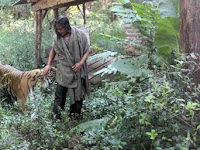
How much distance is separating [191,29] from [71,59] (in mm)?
1936

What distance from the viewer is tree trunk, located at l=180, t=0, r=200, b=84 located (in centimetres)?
296

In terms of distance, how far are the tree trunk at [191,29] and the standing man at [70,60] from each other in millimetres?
1733

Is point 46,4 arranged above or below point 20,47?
above

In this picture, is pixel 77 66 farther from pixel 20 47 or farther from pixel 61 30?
pixel 20 47

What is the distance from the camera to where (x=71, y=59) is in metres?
4.26

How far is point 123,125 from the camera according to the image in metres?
3.00

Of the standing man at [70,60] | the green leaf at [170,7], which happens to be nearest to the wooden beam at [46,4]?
the standing man at [70,60]

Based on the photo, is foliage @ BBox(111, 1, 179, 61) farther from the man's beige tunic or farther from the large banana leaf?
the man's beige tunic

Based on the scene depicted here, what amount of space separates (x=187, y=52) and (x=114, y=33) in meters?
9.96

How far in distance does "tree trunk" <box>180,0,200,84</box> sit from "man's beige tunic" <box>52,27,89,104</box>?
1.75m

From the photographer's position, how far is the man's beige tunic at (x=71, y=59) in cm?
423

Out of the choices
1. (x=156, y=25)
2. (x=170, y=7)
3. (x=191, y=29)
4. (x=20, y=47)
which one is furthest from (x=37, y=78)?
(x=20, y=47)

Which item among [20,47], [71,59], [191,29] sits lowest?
[20,47]

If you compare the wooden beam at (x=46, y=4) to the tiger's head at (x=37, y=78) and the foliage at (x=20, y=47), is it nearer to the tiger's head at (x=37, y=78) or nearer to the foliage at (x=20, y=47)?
the foliage at (x=20, y=47)
